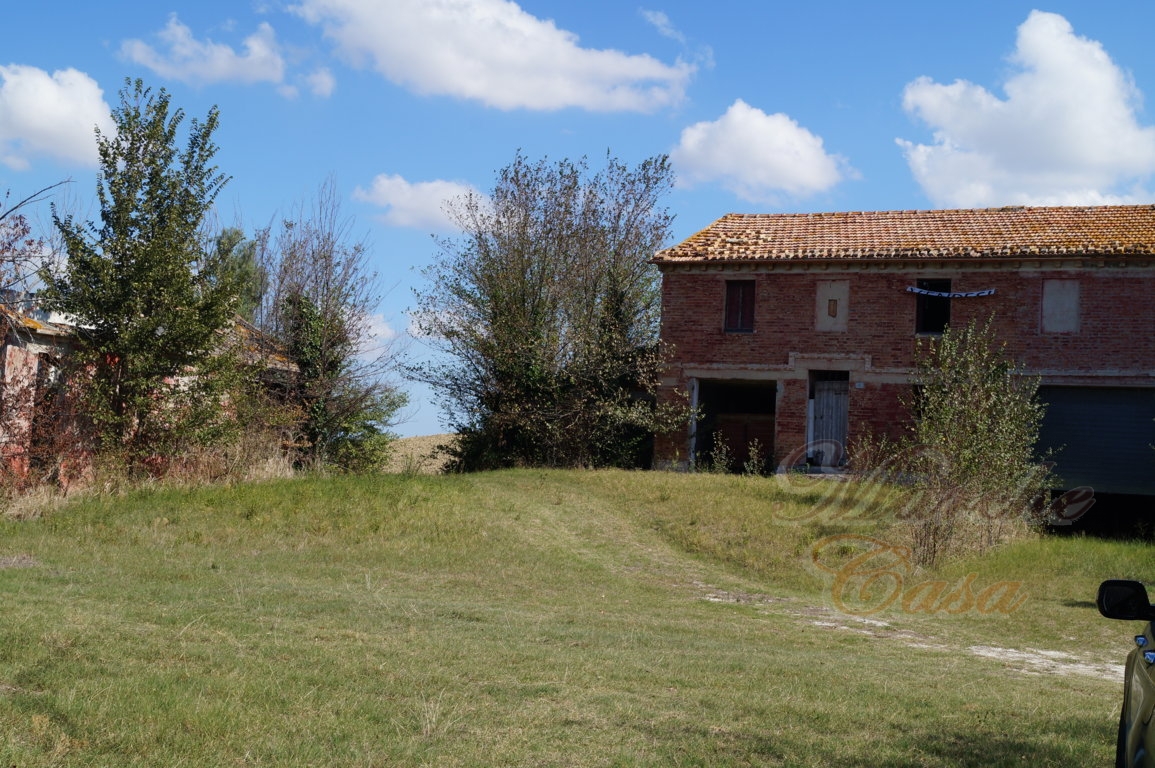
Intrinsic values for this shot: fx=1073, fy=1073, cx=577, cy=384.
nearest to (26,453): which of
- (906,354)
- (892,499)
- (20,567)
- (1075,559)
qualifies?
(20,567)

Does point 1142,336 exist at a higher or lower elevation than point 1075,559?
higher

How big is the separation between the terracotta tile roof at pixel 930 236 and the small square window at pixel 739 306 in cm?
86

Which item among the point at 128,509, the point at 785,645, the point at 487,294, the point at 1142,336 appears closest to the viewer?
the point at 785,645

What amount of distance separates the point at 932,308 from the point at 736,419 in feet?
20.6

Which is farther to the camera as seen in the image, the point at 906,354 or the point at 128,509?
the point at 906,354

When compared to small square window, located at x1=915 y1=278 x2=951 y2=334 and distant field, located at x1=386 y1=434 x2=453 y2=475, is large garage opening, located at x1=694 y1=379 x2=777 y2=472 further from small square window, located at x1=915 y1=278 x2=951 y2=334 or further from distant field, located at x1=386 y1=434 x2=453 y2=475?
distant field, located at x1=386 y1=434 x2=453 y2=475

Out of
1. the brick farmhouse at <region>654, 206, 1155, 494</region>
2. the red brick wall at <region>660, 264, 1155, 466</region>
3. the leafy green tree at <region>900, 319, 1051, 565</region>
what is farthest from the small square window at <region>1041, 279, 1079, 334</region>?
the leafy green tree at <region>900, 319, 1051, 565</region>

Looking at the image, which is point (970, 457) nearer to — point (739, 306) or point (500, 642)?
point (739, 306)

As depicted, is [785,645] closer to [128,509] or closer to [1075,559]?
[1075,559]

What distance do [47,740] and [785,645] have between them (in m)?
7.99

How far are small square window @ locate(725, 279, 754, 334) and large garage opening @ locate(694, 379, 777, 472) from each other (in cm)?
161

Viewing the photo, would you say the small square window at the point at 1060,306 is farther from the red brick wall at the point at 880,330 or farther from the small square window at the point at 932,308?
the small square window at the point at 932,308

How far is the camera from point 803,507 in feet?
71.1

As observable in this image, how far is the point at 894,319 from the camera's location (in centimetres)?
2786
